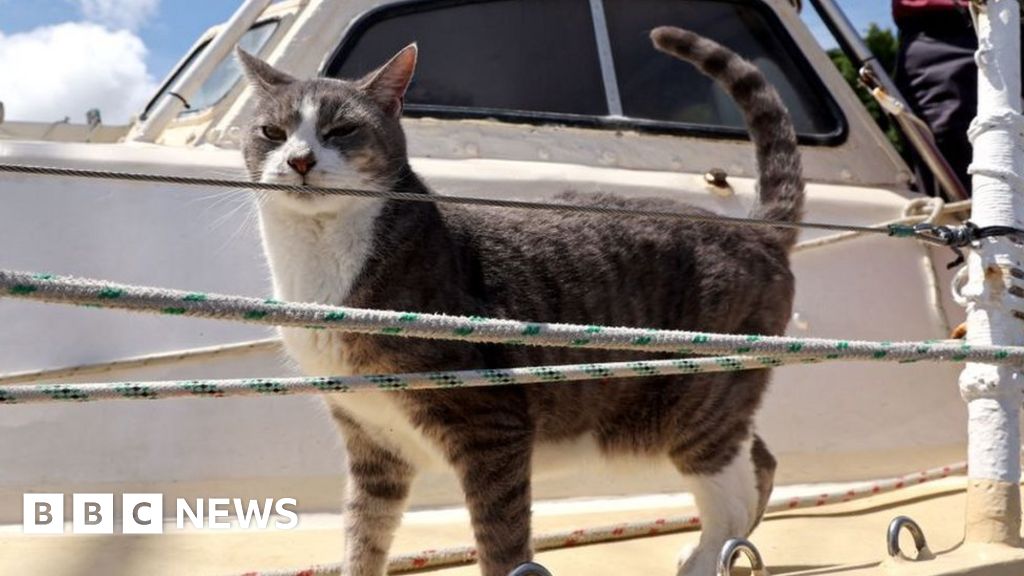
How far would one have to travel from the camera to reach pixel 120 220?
2.51 metres

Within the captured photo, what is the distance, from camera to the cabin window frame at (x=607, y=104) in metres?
3.06

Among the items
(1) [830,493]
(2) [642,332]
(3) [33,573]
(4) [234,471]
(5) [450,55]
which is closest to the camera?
(2) [642,332]

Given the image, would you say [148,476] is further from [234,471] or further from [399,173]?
[399,173]

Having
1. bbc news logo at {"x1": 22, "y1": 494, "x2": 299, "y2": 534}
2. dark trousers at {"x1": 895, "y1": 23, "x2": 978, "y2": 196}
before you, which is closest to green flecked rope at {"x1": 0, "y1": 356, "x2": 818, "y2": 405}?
bbc news logo at {"x1": 22, "y1": 494, "x2": 299, "y2": 534}

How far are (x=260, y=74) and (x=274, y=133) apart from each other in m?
0.21

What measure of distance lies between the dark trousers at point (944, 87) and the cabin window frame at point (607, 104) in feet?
0.87

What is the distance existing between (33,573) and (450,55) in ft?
5.83

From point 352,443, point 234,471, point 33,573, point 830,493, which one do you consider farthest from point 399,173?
point 830,493

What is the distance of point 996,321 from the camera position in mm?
2096

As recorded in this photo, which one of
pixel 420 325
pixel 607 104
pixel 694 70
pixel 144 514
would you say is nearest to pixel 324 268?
pixel 420 325

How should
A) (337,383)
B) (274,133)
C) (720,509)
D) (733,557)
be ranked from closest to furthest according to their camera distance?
(337,383) → (733,557) → (274,133) → (720,509)

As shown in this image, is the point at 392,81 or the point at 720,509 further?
the point at 720,509

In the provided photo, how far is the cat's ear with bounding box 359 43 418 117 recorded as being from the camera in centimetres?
214

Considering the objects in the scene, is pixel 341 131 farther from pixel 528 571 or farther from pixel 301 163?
pixel 528 571
